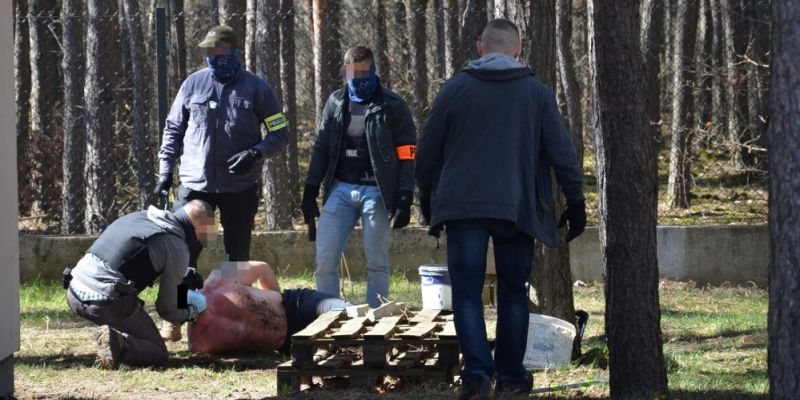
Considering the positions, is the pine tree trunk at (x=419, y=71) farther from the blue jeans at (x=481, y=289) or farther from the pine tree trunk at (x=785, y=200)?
the pine tree trunk at (x=785, y=200)

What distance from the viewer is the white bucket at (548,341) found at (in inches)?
269

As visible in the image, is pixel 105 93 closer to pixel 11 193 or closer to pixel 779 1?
pixel 11 193

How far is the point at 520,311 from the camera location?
5844mm

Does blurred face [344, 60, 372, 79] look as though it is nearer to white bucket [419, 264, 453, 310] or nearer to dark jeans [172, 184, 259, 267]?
dark jeans [172, 184, 259, 267]

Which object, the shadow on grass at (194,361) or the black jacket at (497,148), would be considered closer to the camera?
the black jacket at (497,148)

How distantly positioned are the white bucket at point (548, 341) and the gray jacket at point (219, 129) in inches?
96.0

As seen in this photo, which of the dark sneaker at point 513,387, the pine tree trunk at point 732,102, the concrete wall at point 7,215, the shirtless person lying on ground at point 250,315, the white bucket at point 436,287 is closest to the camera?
the dark sneaker at point 513,387

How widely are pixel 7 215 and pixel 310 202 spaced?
2604 millimetres

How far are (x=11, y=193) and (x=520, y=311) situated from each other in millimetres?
2636

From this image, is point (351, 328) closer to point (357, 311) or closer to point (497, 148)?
point (357, 311)

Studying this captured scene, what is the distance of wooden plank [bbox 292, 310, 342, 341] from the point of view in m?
6.32

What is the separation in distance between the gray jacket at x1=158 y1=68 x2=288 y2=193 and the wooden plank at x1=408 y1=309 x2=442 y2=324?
1.73 meters

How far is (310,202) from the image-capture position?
27.0 ft

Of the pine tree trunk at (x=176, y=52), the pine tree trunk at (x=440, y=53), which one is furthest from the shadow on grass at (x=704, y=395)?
the pine tree trunk at (x=176, y=52)
